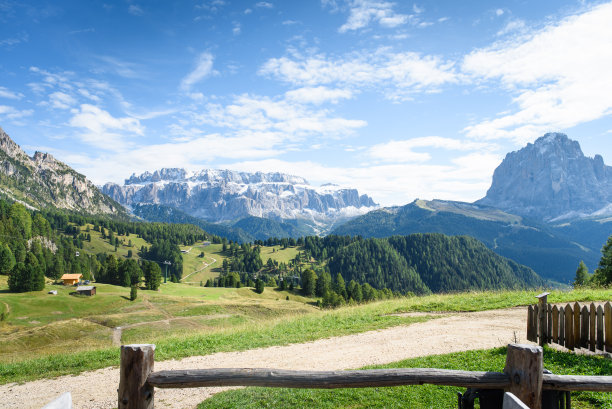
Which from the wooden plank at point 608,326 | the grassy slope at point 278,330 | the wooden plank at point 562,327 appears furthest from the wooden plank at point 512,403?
the grassy slope at point 278,330

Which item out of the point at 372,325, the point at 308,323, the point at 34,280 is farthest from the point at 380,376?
the point at 34,280

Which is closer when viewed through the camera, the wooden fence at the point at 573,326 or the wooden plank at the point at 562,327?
the wooden fence at the point at 573,326

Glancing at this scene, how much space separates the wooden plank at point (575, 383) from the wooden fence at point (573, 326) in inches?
319

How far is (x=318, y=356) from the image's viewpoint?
17.0m

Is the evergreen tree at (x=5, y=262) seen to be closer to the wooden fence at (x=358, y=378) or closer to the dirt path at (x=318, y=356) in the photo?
the dirt path at (x=318, y=356)

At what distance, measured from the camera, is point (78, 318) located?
7794cm

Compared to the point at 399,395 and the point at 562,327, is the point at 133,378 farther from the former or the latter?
the point at 562,327

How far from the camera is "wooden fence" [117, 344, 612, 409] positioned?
574cm

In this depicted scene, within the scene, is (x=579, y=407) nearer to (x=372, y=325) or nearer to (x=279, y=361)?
(x=279, y=361)

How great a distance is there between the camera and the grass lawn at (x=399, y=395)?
959 cm

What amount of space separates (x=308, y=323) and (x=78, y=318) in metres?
76.0

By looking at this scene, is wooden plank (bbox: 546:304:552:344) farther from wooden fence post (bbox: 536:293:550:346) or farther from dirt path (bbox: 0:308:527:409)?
dirt path (bbox: 0:308:527:409)

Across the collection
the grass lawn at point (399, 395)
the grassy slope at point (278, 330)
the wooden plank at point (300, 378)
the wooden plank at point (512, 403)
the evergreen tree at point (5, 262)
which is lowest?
the evergreen tree at point (5, 262)

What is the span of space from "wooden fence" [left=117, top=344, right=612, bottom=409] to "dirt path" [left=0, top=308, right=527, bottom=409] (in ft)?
21.4
